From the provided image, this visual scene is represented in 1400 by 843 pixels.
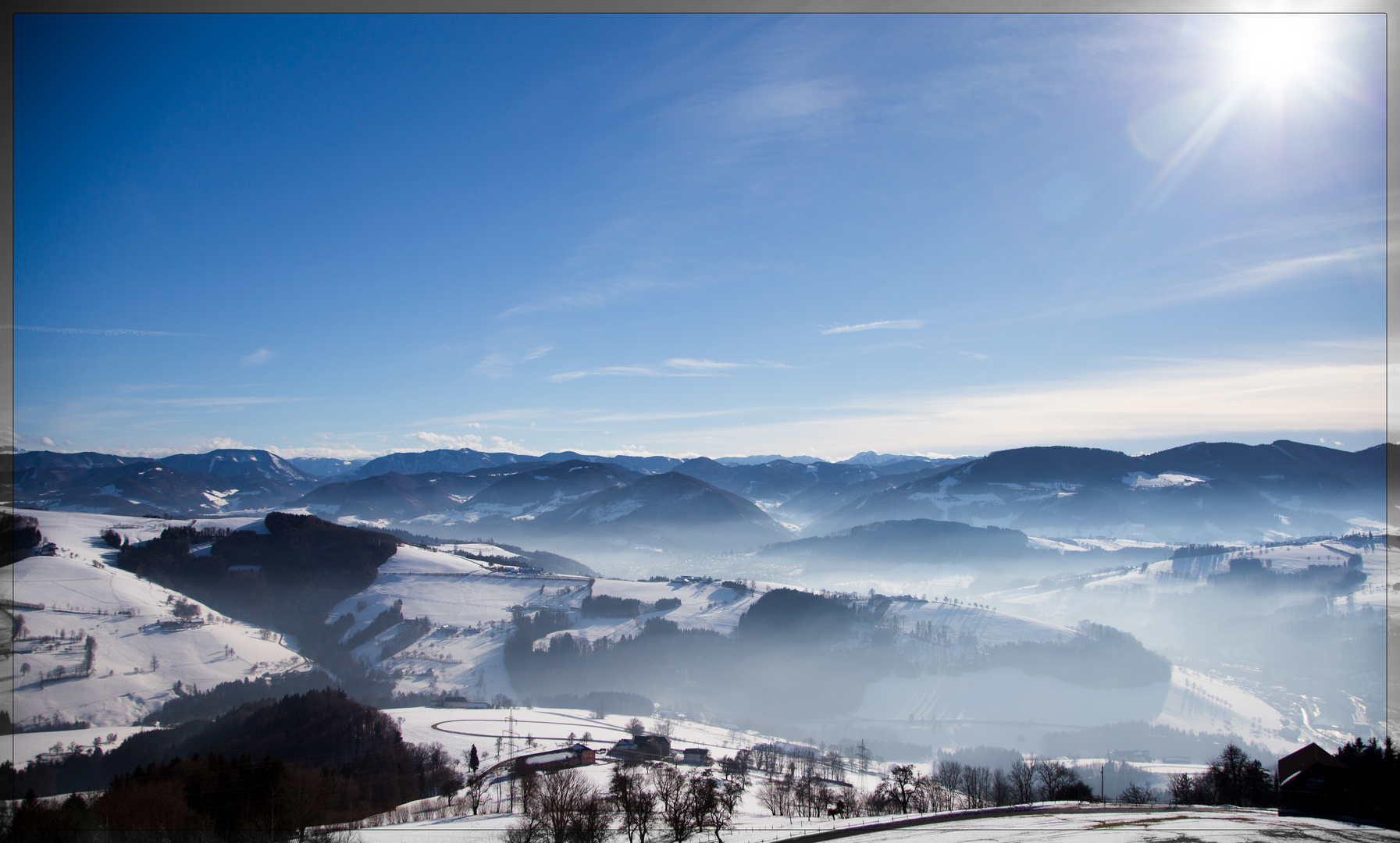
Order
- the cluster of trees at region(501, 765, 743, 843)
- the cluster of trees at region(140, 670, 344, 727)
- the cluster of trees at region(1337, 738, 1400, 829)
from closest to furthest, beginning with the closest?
the cluster of trees at region(1337, 738, 1400, 829) → the cluster of trees at region(501, 765, 743, 843) → the cluster of trees at region(140, 670, 344, 727)

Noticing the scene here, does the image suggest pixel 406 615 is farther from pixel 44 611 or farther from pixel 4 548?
pixel 4 548

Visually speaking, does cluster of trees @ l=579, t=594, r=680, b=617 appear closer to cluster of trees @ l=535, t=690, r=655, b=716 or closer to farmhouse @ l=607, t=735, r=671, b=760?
cluster of trees @ l=535, t=690, r=655, b=716

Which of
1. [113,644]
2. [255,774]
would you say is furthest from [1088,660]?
[113,644]

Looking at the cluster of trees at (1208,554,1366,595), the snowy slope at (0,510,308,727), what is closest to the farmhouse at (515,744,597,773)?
the snowy slope at (0,510,308,727)

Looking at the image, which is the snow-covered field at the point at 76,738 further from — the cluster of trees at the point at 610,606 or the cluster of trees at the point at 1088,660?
the cluster of trees at the point at 1088,660

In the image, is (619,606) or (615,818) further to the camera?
A: (619,606)

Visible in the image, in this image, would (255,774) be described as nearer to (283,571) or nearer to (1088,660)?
(1088,660)

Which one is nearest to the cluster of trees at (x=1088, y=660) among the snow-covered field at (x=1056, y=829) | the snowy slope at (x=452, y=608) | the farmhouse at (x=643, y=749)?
the snowy slope at (x=452, y=608)

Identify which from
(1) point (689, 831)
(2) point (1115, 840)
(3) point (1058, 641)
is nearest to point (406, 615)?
(3) point (1058, 641)
